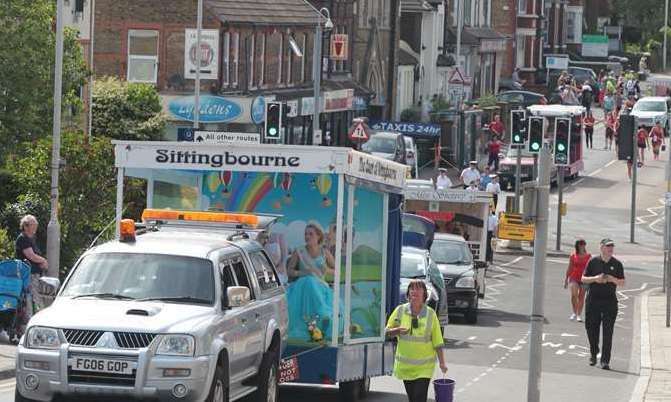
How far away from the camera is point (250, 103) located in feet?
178

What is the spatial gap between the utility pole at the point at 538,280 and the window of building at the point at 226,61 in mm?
37177

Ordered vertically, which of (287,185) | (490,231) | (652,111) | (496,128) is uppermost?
(652,111)

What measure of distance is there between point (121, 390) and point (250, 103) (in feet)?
129

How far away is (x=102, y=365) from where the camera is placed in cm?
1510

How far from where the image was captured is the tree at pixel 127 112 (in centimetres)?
4891

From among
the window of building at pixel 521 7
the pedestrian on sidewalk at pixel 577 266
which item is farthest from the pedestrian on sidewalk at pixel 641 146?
the pedestrian on sidewalk at pixel 577 266

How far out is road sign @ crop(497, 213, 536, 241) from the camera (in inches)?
1954

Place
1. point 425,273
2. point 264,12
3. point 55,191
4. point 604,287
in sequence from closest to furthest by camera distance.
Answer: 1. point 604,287
2. point 55,191
3. point 425,273
4. point 264,12

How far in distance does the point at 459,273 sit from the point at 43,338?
62.1 feet

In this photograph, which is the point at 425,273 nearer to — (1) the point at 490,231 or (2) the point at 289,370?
(2) the point at 289,370

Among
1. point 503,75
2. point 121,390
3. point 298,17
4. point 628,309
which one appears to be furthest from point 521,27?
point 121,390

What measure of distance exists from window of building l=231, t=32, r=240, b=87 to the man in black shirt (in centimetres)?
3082

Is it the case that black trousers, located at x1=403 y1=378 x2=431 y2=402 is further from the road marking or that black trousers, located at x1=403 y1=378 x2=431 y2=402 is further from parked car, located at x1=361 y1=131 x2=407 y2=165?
the road marking

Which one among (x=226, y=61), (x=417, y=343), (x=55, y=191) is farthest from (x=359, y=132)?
(x=417, y=343)
